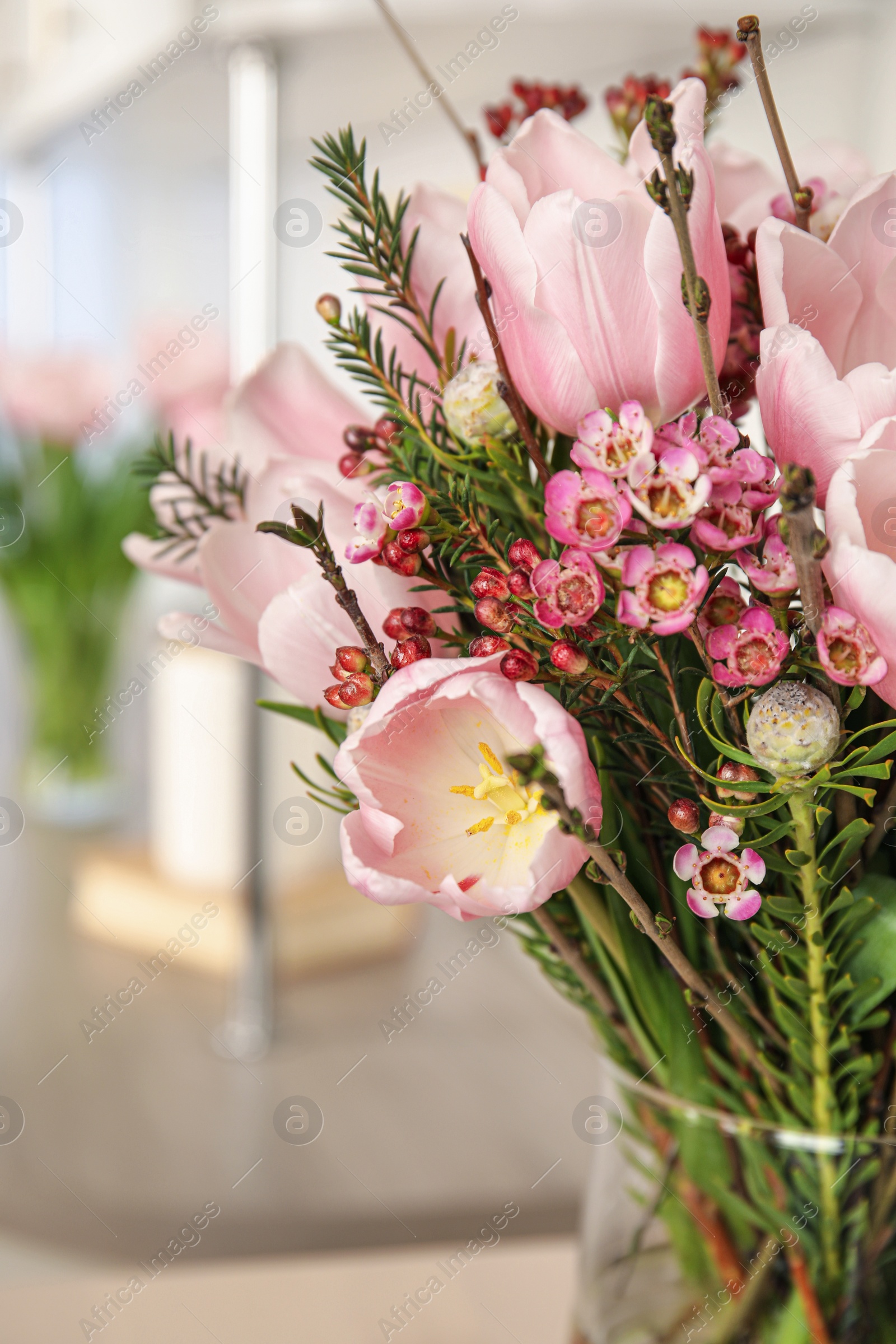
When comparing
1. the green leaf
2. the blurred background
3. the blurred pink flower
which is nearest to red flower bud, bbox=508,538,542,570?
the green leaf

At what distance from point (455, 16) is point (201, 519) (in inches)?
16.4

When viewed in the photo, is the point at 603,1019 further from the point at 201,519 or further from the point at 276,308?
the point at 276,308

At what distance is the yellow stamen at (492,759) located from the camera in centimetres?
A: 26

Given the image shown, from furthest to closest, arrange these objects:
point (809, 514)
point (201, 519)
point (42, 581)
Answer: point (42, 581), point (201, 519), point (809, 514)

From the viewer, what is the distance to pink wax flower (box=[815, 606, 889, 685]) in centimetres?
22

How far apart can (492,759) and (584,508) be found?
64mm

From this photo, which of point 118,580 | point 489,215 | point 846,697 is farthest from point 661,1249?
point 118,580

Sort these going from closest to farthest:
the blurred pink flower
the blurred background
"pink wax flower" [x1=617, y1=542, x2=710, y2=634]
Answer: "pink wax flower" [x1=617, y1=542, x2=710, y2=634] < the blurred background < the blurred pink flower

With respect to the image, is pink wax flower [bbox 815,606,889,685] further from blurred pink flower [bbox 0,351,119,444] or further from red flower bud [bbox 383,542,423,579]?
blurred pink flower [bbox 0,351,119,444]

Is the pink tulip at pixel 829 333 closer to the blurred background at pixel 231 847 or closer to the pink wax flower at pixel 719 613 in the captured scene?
the pink wax flower at pixel 719 613

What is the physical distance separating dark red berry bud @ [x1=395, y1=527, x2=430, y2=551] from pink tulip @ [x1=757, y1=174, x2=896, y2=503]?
0.08m

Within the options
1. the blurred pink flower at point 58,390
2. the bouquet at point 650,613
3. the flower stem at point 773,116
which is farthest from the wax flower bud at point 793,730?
the blurred pink flower at point 58,390

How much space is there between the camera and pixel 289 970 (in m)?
0.92

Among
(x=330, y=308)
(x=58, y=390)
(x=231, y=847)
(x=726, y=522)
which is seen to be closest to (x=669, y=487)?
(x=726, y=522)
